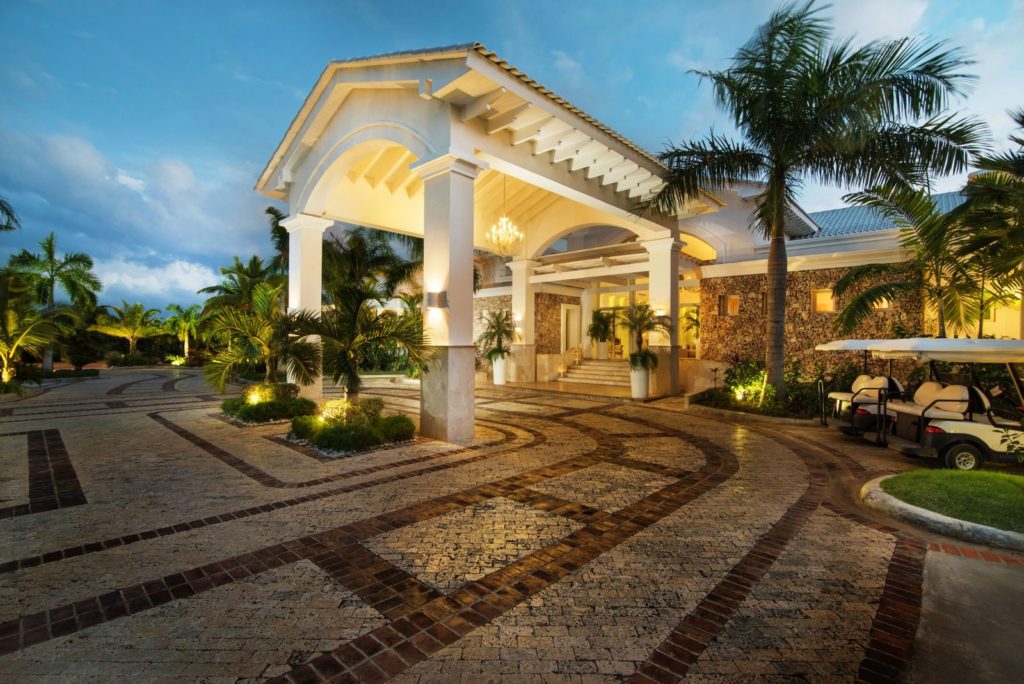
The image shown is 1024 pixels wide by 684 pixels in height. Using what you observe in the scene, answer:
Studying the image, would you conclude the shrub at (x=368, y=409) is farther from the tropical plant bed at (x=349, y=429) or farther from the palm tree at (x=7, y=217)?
the palm tree at (x=7, y=217)

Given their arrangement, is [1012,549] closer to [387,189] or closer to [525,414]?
[525,414]

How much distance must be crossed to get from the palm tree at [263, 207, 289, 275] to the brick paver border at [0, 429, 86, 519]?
13208 mm

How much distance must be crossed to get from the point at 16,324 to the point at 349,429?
12.5 meters

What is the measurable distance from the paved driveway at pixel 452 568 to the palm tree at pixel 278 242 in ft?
46.9

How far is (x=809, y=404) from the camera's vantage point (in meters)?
9.83

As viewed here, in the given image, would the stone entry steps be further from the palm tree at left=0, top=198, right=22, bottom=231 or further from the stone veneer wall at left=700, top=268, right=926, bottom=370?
the palm tree at left=0, top=198, right=22, bottom=231

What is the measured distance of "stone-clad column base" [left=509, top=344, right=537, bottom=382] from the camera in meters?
16.7

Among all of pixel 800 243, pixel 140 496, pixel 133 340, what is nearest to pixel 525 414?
pixel 140 496

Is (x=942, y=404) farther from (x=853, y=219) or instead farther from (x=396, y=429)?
(x=853, y=219)

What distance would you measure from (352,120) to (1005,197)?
37.3 feet

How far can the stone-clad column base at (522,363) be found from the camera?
16672 millimetres

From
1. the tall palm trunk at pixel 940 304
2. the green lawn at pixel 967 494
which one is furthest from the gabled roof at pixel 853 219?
the green lawn at pixel 967 494

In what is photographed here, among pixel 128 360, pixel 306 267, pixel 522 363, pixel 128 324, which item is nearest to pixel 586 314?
pixel 522 363

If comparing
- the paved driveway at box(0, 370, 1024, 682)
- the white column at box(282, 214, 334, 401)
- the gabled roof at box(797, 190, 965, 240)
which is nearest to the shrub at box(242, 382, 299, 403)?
the white column at box(282, 214, 334, 401)
